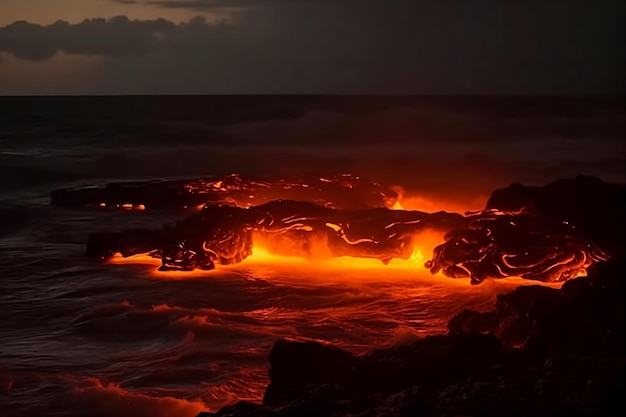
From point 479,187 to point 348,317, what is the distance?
4.68 m

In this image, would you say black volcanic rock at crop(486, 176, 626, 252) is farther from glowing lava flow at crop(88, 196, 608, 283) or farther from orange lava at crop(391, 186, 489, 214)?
orange lava at crop(391, 186, 489, 214)

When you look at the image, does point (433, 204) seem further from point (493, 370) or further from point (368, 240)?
point (493, 370)

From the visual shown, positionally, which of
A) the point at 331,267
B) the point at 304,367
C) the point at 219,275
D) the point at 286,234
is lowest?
the point at 304,367

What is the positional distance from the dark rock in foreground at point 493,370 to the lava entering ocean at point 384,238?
1.55m

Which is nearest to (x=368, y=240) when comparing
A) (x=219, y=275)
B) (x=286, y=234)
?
(x=286, y=234)

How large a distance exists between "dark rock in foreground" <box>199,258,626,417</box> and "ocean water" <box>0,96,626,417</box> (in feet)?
2.14

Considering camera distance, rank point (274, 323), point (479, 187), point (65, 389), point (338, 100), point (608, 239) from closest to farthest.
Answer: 1. point (65, 389)
2. point (274, 323)
3. point (608, 239)
4. point (479, 187)
5. point (338, 100)

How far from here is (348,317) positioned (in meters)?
4.12

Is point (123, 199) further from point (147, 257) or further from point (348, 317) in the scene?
point (348, 317)

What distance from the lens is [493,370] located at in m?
2.44

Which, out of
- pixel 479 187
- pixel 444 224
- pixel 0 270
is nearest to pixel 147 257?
pixel 0 270

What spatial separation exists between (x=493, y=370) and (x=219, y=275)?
Result: 9.32 feet

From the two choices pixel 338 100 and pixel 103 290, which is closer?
pixel 103 290

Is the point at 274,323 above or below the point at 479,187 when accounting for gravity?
below
